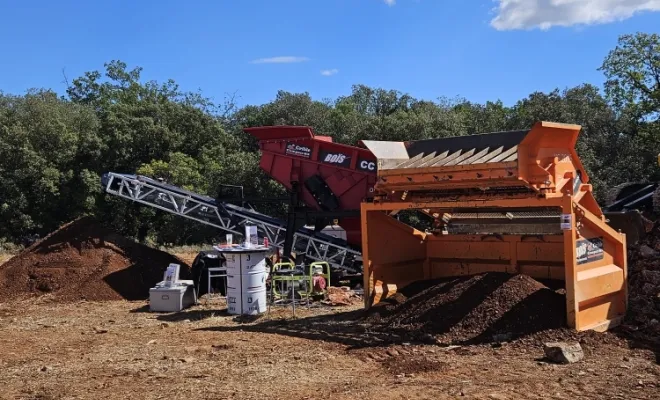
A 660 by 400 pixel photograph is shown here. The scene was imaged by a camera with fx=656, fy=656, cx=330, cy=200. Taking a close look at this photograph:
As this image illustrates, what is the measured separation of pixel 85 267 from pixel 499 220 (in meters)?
8.90

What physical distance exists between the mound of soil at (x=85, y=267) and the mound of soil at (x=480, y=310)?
664 centimetres

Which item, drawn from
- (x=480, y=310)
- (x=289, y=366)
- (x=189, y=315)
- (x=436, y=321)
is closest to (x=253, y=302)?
(x=189, y=315)

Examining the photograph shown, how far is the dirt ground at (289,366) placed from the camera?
6.13 meters

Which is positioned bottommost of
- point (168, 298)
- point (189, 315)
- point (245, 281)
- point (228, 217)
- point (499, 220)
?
point (189, 315)

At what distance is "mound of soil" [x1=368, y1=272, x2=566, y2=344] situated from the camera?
808 centimetres

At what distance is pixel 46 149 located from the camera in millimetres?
28984

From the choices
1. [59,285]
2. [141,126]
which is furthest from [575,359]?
[141,126]

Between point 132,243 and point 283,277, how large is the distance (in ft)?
17.7

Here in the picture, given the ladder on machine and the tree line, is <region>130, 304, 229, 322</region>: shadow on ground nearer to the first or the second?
the ladder on machine

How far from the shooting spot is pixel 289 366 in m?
7.23

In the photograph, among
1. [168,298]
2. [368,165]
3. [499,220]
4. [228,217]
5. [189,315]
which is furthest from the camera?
[228,217]

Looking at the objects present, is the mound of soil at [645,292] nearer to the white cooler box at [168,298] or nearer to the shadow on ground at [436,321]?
the shadow on ground at [436,321]

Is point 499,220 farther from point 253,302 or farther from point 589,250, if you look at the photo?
point 253,302

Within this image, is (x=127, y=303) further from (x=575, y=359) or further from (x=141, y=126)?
(x=141, y=126)
